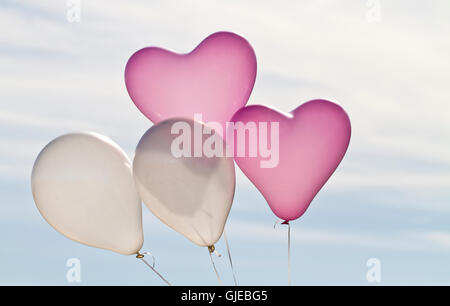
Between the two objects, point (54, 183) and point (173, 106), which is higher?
point (173, 106)

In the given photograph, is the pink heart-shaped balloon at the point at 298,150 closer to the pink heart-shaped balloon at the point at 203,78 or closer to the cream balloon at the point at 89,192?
the pink heart-shaped balloon at the point at 203,78

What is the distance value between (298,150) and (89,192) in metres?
1.17

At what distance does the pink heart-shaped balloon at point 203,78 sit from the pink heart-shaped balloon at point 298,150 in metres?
0.17

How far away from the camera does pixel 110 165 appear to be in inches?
152

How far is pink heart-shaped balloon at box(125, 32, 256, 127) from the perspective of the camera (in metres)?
3.96

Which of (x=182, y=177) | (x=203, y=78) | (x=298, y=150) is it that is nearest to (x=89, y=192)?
(x=182, y=177)

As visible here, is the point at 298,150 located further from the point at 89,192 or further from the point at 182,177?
the point at 89,192

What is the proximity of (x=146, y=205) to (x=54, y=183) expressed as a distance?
0.53 meters

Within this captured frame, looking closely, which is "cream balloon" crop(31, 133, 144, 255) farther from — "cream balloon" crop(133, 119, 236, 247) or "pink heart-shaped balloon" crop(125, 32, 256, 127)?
"pink heart-shaped balloon" crop(125, 32, 256, 127)

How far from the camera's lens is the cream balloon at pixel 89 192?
12.5 ft

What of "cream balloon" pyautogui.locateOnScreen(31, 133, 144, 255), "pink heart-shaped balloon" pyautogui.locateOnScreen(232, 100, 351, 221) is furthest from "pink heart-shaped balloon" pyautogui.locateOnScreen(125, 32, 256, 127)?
"cream balloon" pyautogui.locateOnScreen(31, 133, 144, 255)

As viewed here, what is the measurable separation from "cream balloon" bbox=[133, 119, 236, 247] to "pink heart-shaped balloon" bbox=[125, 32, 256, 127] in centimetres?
26
